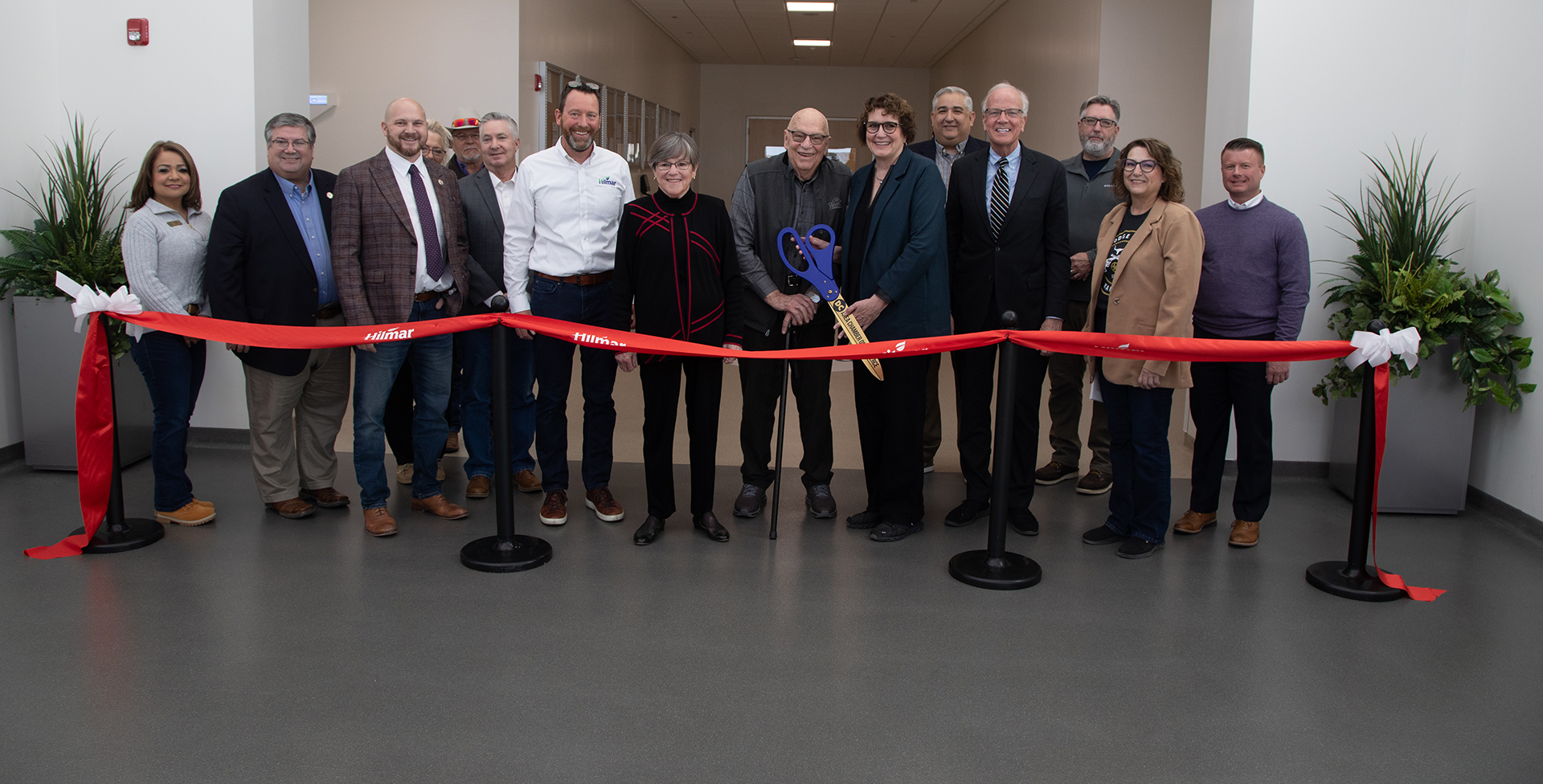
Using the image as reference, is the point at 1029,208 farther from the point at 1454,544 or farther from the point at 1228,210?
the point at 1454,544

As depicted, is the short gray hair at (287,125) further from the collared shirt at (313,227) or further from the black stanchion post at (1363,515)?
the black stanchion post at (1363,515)

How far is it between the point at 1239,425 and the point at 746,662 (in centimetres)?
231

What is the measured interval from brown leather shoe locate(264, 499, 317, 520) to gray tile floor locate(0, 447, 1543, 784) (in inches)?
1.6

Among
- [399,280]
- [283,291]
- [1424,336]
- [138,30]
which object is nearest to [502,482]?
[399,280]

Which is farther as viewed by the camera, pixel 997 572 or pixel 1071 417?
pixel 1071 417

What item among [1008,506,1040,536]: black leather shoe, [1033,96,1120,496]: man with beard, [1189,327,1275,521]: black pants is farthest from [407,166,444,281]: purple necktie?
[1189,327,1275,521]: black pants

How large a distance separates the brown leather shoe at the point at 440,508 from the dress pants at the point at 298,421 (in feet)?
1.28

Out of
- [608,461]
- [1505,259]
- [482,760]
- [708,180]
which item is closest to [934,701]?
[482,760]

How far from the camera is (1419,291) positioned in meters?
4.19

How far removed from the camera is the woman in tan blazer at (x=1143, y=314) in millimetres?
3578

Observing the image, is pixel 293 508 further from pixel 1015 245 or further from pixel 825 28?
pixel 825 28

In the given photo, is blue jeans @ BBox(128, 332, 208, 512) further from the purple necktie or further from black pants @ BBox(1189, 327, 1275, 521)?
black pants @ BBox(1189, 327, 1275, 521)

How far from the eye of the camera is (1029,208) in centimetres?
385

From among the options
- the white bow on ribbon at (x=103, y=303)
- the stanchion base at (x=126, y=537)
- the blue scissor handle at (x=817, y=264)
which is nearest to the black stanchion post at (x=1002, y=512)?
the blue scissor handle at (x=817, y=264)
